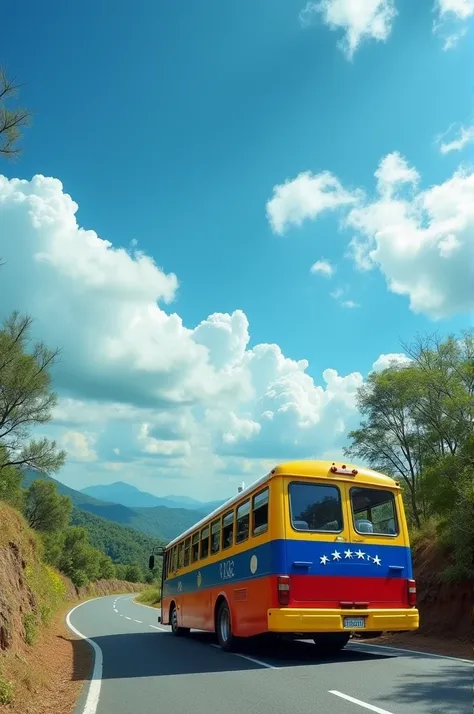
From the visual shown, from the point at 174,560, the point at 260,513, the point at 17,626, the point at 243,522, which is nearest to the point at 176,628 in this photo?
the point at 174,560

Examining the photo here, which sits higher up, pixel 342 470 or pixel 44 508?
pixel 44 508

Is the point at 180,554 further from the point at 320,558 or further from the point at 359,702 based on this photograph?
the point at 359,702

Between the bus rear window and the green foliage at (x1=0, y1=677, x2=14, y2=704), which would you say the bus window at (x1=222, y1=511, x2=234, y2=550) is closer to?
the bus rear window

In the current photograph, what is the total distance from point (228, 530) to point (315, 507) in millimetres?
2872

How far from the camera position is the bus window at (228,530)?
40.5 feet

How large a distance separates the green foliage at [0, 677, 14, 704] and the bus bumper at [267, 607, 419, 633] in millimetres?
3951

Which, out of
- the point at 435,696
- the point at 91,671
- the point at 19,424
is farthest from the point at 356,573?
the point at 19,424

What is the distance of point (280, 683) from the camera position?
826cm

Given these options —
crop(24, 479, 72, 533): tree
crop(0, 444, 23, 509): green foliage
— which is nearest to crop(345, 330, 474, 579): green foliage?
crop(0, 444, 23, 509): green foliage

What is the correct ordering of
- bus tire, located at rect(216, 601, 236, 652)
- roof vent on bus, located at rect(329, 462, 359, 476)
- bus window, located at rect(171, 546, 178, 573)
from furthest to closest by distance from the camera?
1. bus window, located at rect(171, 546, 178, 573)
2. bus tire, located at rect(216, 601, 236, 652)
3. roof vent on bus, located at rect(329, 462, 359, 476)

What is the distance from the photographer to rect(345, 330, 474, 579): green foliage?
15.7 meters

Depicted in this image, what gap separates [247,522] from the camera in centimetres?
1138

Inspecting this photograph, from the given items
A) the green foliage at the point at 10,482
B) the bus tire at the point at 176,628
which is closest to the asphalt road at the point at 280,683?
the bus tire at the point at 176,628

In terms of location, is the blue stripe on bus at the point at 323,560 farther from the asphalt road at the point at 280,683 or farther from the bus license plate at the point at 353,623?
the asphalt road at the point at 280,683
